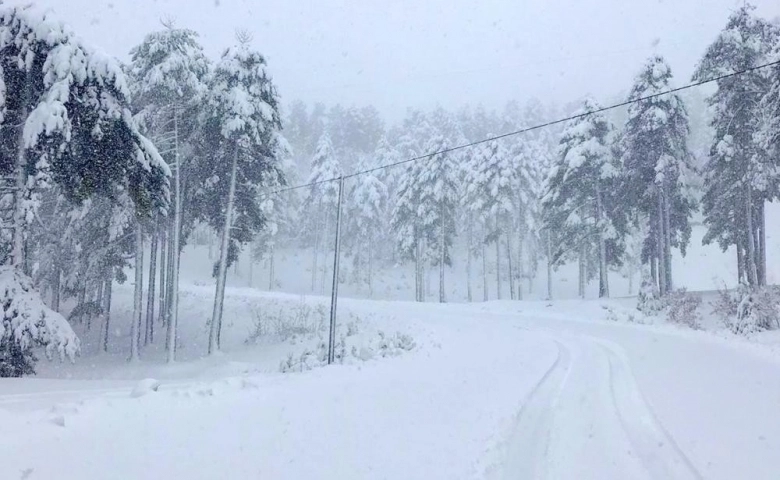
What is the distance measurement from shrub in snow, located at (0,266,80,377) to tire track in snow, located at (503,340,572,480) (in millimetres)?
9717

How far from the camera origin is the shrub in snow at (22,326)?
36.0 feet

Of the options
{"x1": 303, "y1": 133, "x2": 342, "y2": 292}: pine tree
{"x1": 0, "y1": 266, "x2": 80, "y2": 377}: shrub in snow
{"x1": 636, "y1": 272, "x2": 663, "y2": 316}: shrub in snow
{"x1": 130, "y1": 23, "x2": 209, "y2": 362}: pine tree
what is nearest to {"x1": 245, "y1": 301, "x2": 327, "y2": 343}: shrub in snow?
{"x1": 130, "y1": 23, "x2": 209, "y2": 362}: pine tree

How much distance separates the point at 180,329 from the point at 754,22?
106 ft

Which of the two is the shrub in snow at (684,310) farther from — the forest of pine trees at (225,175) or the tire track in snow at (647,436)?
the tire track in snow at (647,436)

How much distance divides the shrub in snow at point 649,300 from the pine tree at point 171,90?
22.0m

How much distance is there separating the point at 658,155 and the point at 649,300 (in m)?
8.40

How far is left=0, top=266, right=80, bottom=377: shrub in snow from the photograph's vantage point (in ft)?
36.0

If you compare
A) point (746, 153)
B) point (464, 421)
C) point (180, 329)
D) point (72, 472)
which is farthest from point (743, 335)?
point (180, 329)

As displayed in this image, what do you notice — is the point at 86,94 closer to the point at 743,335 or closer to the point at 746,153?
the point at 743,335

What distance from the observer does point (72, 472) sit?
459 cm

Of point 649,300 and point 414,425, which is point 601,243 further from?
point 414,425

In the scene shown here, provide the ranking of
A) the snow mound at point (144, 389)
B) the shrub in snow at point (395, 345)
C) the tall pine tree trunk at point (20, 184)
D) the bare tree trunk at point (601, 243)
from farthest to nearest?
the bare tree trunk at point (601, 243)
the shrub in snow at point (395, 345)
the tall pine tree trunk at point (20, 184)
the snow mound at point (144, 389)

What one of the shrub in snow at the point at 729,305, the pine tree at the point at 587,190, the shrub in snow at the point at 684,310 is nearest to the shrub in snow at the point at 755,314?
the shrub in snow at the point at 729,305

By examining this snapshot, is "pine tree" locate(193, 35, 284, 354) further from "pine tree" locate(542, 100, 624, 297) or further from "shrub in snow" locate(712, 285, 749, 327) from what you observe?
Answer: "pine tree" locate(542, 100, 624, 297)
